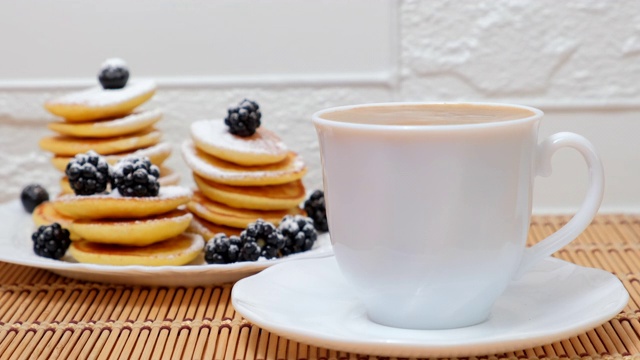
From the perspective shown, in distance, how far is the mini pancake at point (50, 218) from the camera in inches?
37.3

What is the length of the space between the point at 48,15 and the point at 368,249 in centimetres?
110

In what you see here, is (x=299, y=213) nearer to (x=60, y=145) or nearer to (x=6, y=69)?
(x=60, y=145)

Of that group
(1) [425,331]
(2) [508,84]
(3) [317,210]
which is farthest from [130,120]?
(2) [508,84]

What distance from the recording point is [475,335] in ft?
2.02

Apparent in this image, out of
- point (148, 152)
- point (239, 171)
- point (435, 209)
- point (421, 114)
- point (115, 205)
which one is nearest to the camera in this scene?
point (435, 209)

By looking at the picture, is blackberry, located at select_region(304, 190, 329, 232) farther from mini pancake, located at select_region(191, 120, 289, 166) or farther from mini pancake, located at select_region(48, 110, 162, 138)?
mini pancake, located at select_region(48, 110, 162, 138)

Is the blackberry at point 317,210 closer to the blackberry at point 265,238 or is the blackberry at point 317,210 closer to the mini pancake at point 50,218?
the blackberry at point 265,238

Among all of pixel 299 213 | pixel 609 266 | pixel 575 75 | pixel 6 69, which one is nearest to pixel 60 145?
pixel 299 213

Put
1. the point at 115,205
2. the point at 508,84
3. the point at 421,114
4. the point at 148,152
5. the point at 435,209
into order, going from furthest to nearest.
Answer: the point at 508,84 < the point at 148,152 < the point at 115,205 < the point at 421,114 < the point at 435,209

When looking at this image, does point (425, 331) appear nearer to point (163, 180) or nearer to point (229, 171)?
point (229, 171)

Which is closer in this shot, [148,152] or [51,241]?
[51,241]

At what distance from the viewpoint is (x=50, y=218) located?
0.98m

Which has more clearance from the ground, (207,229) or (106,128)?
(106,128)

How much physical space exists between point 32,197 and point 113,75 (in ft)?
0.70
